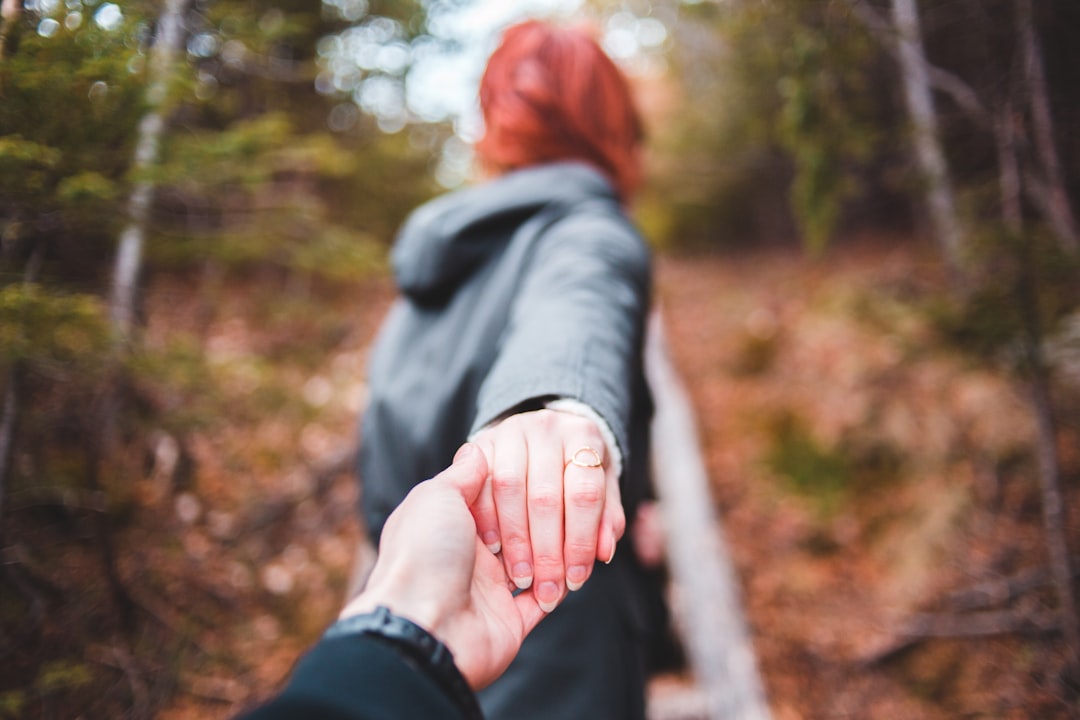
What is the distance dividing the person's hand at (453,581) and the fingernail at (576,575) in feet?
0.26

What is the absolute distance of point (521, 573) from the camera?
0.91 metres

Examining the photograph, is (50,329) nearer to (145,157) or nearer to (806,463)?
(145,157)

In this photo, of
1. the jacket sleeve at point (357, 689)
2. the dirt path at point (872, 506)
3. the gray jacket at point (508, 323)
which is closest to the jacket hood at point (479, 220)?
the gray jacket at point (508, 323)

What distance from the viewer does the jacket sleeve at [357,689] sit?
1.98ft

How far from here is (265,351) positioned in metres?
5.26

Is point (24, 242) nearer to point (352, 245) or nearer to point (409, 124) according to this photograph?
point (352, 245)

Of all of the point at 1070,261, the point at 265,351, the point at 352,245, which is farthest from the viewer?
the point at 265,351

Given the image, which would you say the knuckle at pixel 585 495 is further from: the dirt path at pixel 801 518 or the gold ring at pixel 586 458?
the dirt path at pixel 801 518

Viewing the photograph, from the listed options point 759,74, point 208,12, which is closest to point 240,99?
point 208,12

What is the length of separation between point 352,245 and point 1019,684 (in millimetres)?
4129

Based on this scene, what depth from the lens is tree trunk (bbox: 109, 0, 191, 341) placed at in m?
1.49

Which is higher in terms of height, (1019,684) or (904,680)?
(1019,684)

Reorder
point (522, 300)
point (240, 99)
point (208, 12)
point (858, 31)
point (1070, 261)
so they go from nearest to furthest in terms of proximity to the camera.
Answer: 1. point (522, 300)
2. point (208, 12)
3. point (1070, 261)
4. point (858, 31)
5. point (240, 99)

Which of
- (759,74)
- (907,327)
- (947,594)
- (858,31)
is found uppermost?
(759,74)
